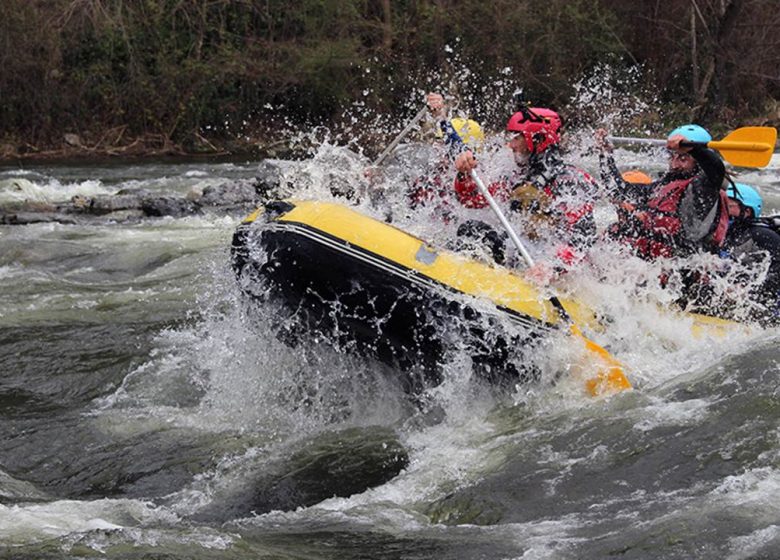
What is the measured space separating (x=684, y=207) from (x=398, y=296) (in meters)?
1.87

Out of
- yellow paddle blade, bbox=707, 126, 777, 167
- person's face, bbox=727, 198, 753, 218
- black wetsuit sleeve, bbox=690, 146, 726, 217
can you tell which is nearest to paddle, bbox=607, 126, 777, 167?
yellow paddle blade, bbox=707, 126, 777, 167

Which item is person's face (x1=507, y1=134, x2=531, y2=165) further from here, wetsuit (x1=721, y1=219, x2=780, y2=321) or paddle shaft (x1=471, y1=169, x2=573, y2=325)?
wetsuit (x1=721, y1=219, x2=780, y2=321)

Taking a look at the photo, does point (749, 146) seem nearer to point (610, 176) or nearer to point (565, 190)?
point (610, 176)

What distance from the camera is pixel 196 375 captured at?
6.36m

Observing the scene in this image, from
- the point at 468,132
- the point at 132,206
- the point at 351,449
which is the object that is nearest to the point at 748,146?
the point at 468,132

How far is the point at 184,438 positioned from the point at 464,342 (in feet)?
4.94

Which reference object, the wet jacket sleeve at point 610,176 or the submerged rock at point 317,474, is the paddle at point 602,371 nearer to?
the submerged rock at point 317,474

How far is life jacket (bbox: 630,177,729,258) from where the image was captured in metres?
6.08

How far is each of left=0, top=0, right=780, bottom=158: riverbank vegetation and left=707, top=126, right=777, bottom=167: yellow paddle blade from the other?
13157 mm

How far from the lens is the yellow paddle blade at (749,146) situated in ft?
21.1

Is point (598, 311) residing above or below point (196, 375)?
above

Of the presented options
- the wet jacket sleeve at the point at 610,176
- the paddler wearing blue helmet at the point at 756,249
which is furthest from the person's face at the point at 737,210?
the wet jacket sleeve at the point at 610,176

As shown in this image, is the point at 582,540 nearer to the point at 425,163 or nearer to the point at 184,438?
the point at 184,438

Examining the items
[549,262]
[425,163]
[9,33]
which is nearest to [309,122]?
[9,33]
